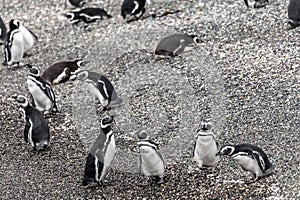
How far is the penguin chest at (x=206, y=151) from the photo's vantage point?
24.7 ft

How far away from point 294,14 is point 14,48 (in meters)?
4.29

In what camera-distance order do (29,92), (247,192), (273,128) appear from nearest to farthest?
1. (247,192)
2. (273,128)
3. (29,92)

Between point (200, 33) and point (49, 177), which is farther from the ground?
point (200, 33)

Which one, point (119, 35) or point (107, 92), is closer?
point (107, 92)

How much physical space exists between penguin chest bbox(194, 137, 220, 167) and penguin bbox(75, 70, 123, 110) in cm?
219

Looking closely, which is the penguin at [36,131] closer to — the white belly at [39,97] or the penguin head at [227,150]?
the white belly at [39,97]

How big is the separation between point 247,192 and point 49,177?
2.23m

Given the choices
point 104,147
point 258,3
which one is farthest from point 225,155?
point 258,3

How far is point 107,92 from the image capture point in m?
9.48

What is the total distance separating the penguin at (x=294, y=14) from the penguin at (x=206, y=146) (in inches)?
144

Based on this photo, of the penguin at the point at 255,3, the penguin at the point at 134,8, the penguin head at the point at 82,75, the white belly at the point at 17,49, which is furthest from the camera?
the penguin at the point at 134,8

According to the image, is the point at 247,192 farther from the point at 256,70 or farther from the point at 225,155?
the point at 256,70

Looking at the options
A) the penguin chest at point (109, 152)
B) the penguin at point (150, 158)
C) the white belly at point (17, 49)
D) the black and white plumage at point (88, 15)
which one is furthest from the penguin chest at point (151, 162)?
the black and white plumage at point (88, 15)

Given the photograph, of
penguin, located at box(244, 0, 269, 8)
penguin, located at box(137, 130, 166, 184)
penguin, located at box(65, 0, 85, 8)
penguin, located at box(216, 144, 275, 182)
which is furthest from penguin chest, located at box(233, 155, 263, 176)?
penguin, located at box(65, 0, 85, 8)
